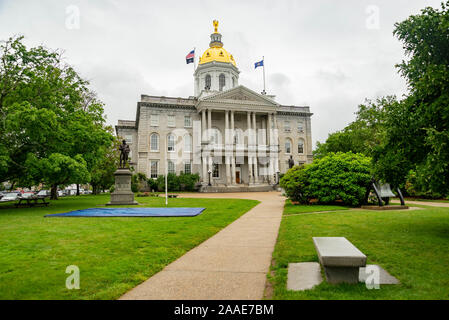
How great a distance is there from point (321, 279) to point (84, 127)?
763 inches

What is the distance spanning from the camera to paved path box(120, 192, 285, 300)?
4016 mm

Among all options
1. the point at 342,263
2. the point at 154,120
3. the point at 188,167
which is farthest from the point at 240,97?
the point at 342,263

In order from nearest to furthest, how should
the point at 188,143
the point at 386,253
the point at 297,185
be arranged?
1. the point at 386,253
2. the point at 297,185
3. the point at 188,143

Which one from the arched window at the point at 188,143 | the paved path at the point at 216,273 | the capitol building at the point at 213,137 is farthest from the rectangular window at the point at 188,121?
the paved path at the point at 216,273

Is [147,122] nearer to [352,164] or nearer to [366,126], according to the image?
[366,126]

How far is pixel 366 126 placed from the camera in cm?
3956

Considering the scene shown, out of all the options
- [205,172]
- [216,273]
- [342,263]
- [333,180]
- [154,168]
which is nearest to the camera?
[342,263]

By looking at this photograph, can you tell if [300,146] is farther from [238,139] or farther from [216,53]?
[216,53]

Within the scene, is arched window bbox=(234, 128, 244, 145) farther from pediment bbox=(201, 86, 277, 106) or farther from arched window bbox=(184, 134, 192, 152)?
A: arched window bbox=(184, 134, 192, 152)

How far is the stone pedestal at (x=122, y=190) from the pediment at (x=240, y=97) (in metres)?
27.0

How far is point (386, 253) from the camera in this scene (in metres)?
5.84

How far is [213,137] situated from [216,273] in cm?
4329

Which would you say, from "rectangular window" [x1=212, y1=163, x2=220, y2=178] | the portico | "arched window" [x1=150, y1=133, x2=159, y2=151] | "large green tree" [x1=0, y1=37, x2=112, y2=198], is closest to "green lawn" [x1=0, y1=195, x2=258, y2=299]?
"large green tree" [x1=0, y1=37, x2=112, y2=198]
